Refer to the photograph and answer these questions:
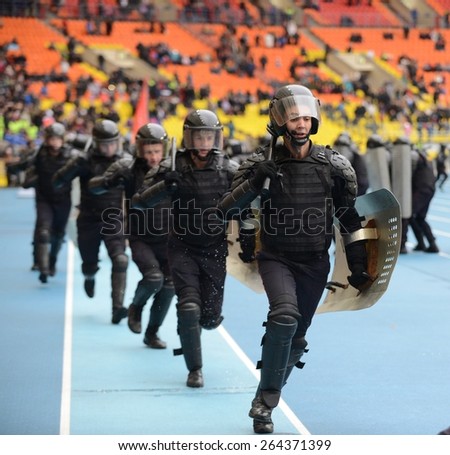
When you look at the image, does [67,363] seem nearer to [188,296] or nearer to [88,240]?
[188,296]

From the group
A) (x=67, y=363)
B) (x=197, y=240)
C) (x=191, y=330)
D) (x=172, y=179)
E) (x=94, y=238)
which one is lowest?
(x=67, y=363)

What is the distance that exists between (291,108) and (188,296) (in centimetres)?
A: 185

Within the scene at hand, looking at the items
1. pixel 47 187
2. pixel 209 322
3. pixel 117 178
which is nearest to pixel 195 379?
pixel 209 322

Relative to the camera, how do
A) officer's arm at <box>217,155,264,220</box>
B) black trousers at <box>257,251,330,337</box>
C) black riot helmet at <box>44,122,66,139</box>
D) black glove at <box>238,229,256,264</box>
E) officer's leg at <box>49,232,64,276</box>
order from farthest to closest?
officer's leg at <box>49,232,64,276</box> → black riot helmet at <box>44,122,66,139</box> → black glove at <box>238,229,256,264</box> → black trousers at <box>257,251,330,337</box> → officer's arm at <box>217,155,264,220</box>

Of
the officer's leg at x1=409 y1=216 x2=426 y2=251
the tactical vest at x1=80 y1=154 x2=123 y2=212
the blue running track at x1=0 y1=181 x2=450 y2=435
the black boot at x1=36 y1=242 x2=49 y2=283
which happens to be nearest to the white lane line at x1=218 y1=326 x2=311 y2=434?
the blue running track at x1=0 y1=181 x2=450 y2=435

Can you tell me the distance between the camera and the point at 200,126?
Result: 7.64 metres

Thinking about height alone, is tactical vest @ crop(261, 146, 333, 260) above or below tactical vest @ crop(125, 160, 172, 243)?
above

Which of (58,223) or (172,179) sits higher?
(172,179)

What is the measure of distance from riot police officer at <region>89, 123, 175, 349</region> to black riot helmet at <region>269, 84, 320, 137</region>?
3.01m

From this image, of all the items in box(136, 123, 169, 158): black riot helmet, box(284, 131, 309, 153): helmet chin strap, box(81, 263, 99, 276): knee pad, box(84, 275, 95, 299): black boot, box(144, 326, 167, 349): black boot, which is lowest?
box(84, 275, 95, 299): black boot

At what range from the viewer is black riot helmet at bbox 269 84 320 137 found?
6211mm

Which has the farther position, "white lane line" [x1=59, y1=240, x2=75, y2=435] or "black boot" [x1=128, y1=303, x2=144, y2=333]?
"black boot" [x1=128, y1=303, x2=144, y2=333]

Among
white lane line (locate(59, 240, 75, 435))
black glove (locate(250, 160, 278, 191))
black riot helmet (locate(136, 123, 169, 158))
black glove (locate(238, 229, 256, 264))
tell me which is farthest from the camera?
black riot helmet (locate(136, 123, 169, 158))

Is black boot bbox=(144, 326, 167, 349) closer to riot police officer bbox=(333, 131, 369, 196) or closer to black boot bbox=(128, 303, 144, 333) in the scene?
black boot bbox=(128, 303, 144, 333)
